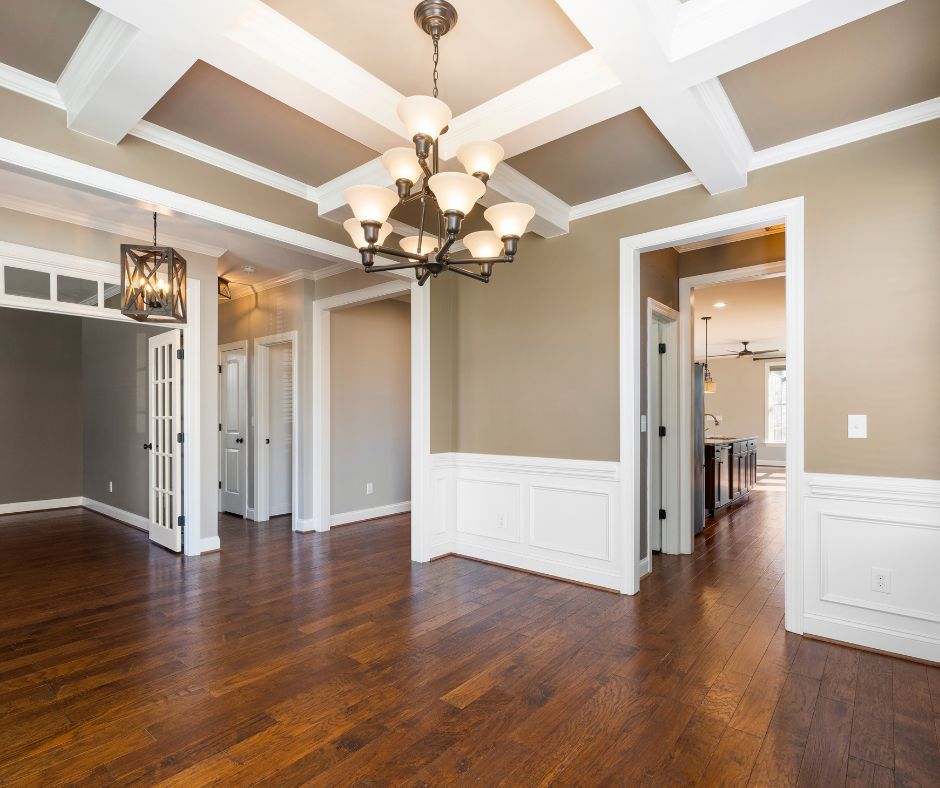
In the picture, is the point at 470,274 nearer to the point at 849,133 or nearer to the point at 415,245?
the point at 415,245

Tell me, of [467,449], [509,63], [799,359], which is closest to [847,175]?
[799,359]

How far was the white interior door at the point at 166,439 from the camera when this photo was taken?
4.67 meters

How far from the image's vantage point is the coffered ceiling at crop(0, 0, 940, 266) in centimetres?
195

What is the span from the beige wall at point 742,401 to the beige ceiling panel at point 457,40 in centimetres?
1159

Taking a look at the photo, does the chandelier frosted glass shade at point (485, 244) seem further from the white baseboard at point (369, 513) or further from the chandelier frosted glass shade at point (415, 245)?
the white baseboard at point (369, 513)

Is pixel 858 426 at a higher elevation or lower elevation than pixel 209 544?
higher

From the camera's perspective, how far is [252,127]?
2760 mm

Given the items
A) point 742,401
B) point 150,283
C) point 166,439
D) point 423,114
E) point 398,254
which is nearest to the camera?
point 423,114

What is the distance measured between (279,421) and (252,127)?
3937 mm

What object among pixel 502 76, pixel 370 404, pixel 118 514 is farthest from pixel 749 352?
pixel 118 514

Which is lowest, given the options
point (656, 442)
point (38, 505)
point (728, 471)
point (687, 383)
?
point (38, 505)

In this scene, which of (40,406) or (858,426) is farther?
(40,406)

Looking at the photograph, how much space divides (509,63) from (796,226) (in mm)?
1894

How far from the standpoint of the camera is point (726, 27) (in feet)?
6.38
